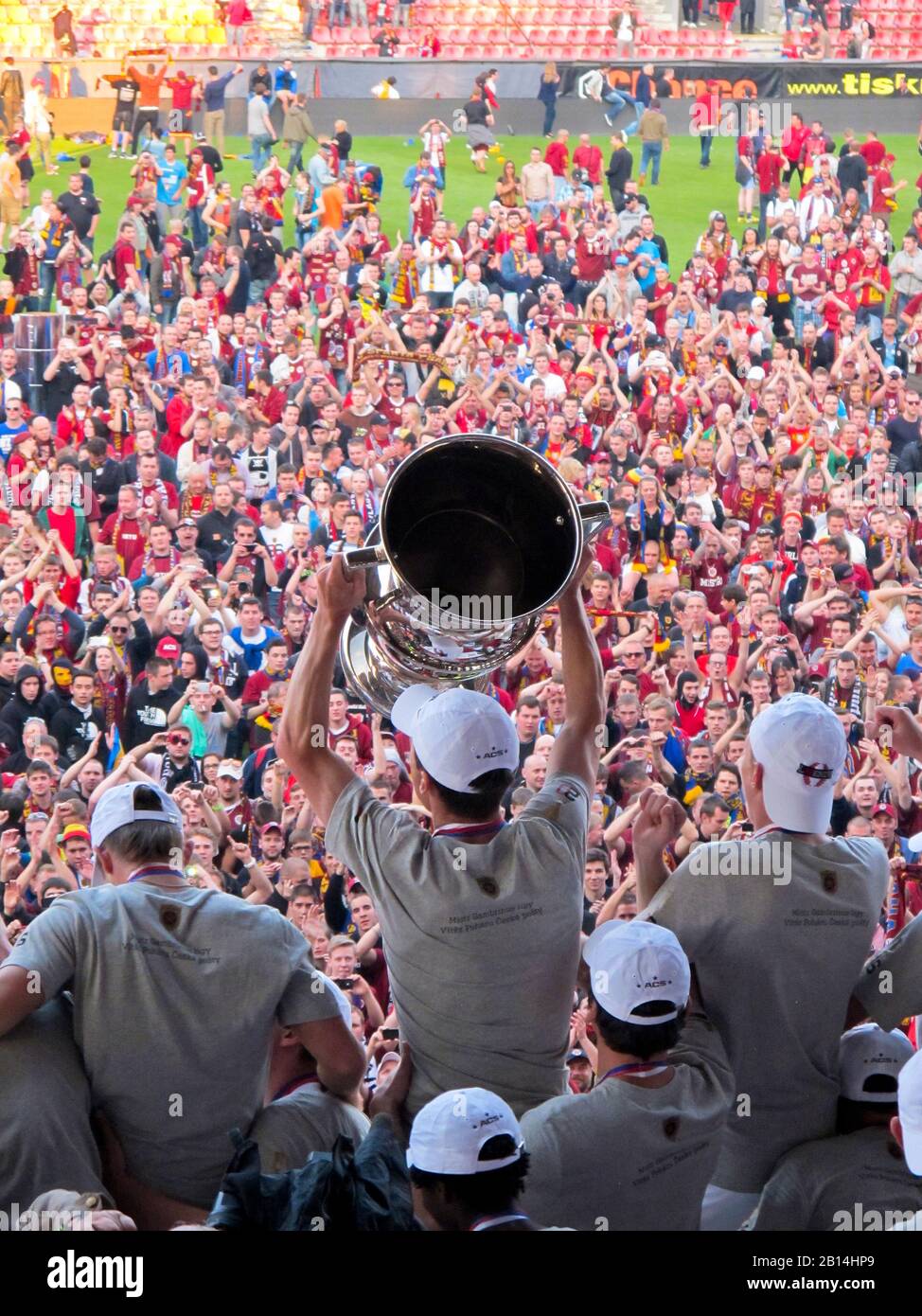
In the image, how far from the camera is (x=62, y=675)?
7.64 metres

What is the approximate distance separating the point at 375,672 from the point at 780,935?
74 centimetres

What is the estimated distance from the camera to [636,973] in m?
2.25

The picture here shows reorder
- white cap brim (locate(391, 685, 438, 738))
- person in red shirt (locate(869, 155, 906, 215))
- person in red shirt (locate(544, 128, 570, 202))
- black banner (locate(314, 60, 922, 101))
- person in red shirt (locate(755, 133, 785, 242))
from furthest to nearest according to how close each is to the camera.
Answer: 1. black banner (locate(314, 60, 922, 101))
2. person in red shirt (locate(755, 133, 785, 242))
3. person in red shirt (locate(869, 155, 906, 215))
4. person in red shirt (locate(544, 128, 570, 202))
5. white cap brim (locate(391, 685, 438, 738))

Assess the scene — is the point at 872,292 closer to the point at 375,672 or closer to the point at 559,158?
the point at 559,158

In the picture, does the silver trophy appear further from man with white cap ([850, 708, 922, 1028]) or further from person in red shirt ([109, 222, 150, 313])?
person in red shirt ([109, 222, 150, 313])

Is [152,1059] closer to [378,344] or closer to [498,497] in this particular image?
[498,497]

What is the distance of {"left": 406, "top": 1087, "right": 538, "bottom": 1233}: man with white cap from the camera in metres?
2.02

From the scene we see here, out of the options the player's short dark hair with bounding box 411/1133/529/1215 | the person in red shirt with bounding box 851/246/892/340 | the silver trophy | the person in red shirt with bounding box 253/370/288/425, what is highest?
the silver trophy

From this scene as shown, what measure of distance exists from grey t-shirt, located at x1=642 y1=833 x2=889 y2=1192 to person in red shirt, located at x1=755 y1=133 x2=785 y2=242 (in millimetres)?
14993

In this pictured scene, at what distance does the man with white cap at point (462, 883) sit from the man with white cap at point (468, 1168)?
388 mm

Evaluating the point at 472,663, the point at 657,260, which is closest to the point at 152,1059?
the point at 472,663

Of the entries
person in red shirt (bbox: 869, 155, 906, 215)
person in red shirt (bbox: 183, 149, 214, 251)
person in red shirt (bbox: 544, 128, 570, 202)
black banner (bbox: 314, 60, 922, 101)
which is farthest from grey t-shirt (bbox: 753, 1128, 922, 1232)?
black banner (bbox: 314, 60, 922, 101)

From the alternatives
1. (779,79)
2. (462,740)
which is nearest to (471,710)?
(462,740)

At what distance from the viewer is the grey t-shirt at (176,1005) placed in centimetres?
232
